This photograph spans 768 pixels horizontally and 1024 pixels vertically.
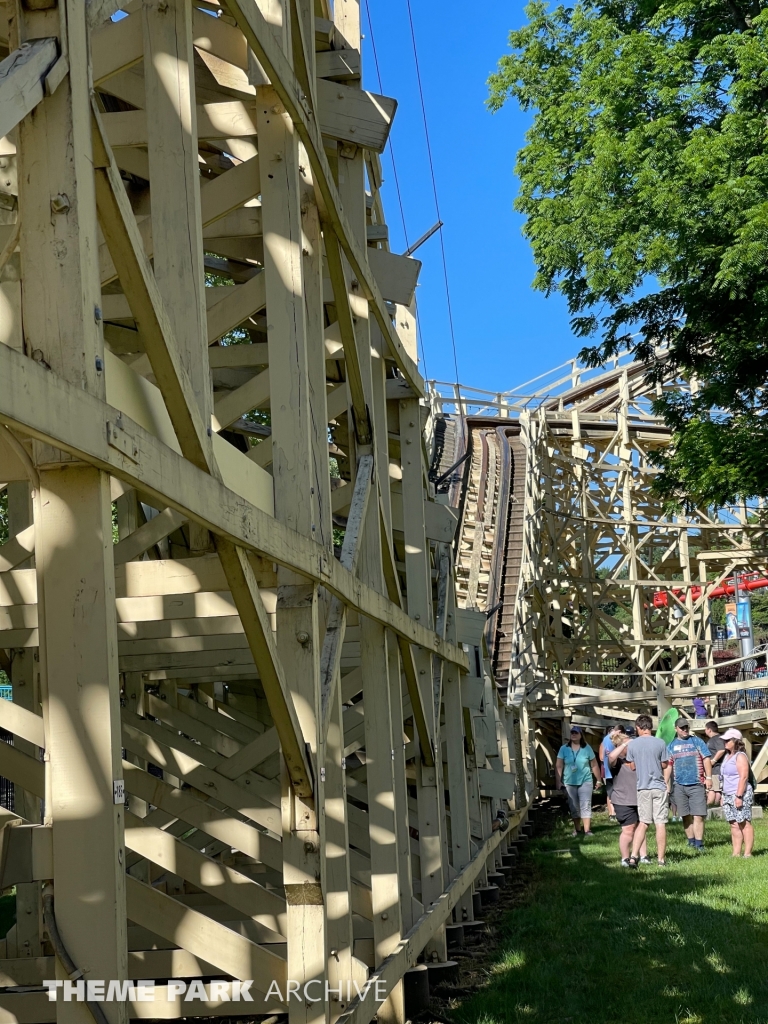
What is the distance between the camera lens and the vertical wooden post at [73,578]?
89.9 inches

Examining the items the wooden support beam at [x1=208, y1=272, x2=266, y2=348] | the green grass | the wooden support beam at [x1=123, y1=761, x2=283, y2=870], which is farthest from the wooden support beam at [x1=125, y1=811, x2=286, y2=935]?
the wooden support beam at [x1=208, y1=272, x2=266, y2=348]

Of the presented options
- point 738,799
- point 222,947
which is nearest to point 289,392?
point 222,947

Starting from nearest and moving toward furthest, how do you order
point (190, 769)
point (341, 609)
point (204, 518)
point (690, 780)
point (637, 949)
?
1. point (204, 518)
2. point (341, 609)
3. point (190, 769)
4. point (637, 949)
5. point (690, 780)

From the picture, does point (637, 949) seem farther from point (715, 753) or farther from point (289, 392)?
point (715, 753)

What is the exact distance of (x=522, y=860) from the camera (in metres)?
12.5

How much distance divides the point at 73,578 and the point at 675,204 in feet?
39.2

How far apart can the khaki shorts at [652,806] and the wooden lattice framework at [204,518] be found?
2.67 metres

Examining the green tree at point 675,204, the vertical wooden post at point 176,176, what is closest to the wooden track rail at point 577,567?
the green tree at point 675,204

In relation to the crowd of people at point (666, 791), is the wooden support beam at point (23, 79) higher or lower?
higher

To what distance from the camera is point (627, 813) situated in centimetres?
1070

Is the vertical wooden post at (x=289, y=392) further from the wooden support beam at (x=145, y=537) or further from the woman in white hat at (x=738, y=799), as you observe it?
the woman in white hat at (x=738, y=799)

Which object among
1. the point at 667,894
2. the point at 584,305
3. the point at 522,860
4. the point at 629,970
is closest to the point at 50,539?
the point at 629,970

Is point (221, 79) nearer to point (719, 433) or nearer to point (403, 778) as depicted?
point (403, 778)

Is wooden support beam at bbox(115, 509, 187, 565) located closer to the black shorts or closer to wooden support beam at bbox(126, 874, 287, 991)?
wooden support beam at bbox(126, 874, 287, 991)
